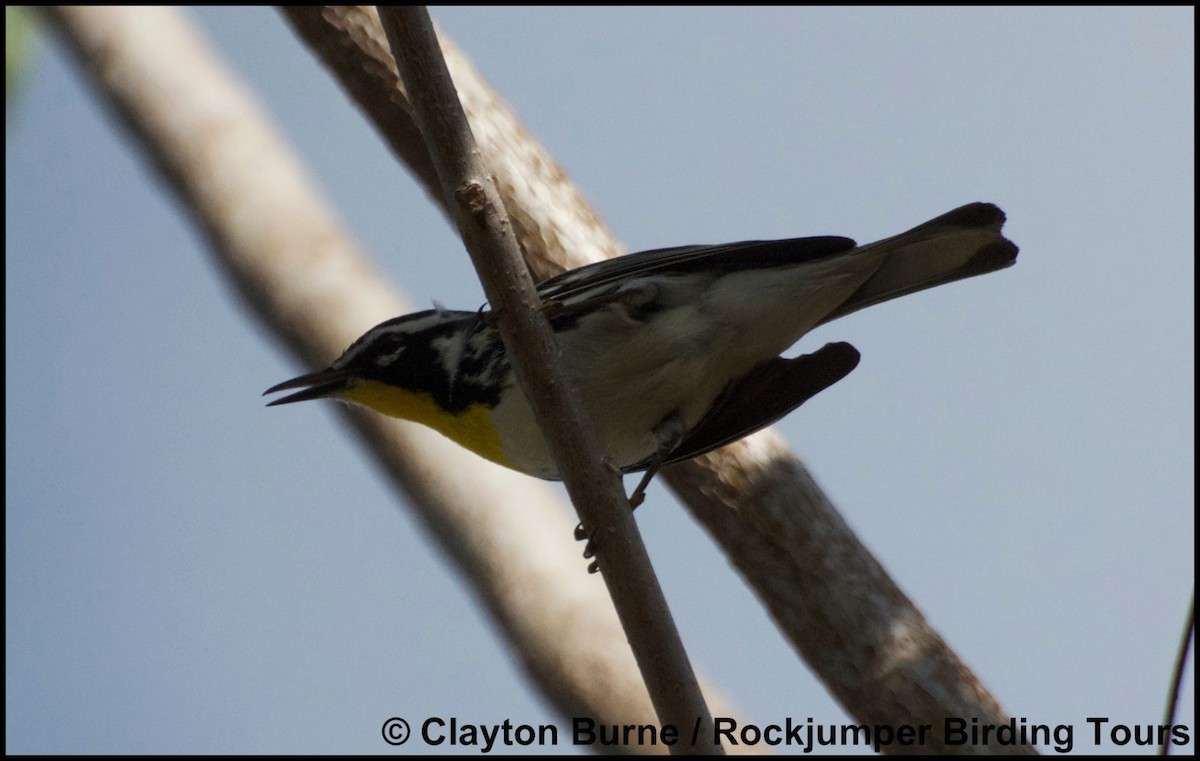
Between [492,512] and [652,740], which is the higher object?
[492,512]

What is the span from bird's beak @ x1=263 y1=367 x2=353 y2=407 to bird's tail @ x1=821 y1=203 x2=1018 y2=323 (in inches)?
64.9

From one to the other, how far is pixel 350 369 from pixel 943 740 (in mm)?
2338

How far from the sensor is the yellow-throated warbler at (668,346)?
142 inches

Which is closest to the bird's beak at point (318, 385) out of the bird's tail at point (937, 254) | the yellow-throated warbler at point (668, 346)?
the yellow-throated warbler at point (668, 346)

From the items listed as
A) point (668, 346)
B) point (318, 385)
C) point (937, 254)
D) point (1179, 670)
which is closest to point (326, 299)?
point (318, 385)

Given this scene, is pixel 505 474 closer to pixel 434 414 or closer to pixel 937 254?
pixel 434 414

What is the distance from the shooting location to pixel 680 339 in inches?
145

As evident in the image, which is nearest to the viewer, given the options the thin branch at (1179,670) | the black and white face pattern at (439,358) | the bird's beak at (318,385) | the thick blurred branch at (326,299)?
the thin branch at (1179,670)

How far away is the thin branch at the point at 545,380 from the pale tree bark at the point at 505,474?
4.60 feet

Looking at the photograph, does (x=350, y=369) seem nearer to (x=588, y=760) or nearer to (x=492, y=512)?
(x=492, y=512)

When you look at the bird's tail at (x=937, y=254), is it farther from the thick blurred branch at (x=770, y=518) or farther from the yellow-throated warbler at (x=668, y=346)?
the thick blurred branch at (x=770, y=518)

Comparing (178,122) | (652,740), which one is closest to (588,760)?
(652,740)

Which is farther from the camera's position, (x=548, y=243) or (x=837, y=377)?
(x=548, y=243)

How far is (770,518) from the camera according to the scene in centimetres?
413
